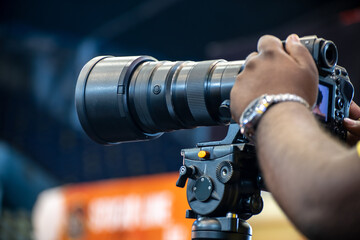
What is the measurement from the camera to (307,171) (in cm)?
55

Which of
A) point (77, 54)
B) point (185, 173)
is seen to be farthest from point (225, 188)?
point (77, 54)

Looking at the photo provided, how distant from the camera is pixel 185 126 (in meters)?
0.96

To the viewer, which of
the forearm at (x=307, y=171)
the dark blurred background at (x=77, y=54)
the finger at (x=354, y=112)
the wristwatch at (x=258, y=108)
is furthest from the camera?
the dark blurred background at (x=77, y=54)

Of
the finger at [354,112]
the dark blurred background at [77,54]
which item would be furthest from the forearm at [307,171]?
the dark blurred background at [77,54]

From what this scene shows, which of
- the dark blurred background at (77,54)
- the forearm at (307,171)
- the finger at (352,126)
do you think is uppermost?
the dark blurred background at (77,54)

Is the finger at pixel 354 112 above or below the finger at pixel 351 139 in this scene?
above

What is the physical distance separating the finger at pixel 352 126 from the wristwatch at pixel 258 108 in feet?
0.82

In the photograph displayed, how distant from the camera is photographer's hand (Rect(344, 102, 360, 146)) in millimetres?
864

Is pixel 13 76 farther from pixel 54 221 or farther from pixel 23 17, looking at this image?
pixel 54 221

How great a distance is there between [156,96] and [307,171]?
45cm

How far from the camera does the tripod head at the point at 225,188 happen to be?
32.7 inches

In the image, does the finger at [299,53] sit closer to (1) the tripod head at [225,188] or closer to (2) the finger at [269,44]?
(2) the finger at [269,44]

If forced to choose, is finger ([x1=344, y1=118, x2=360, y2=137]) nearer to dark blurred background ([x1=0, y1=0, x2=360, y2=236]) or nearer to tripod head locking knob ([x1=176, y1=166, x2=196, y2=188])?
tripod head locking knob ([x1=176, y1=166, x2=196, y2=188])

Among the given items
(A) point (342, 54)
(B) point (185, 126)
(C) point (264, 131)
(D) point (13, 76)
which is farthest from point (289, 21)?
(C) point (264, 131)
